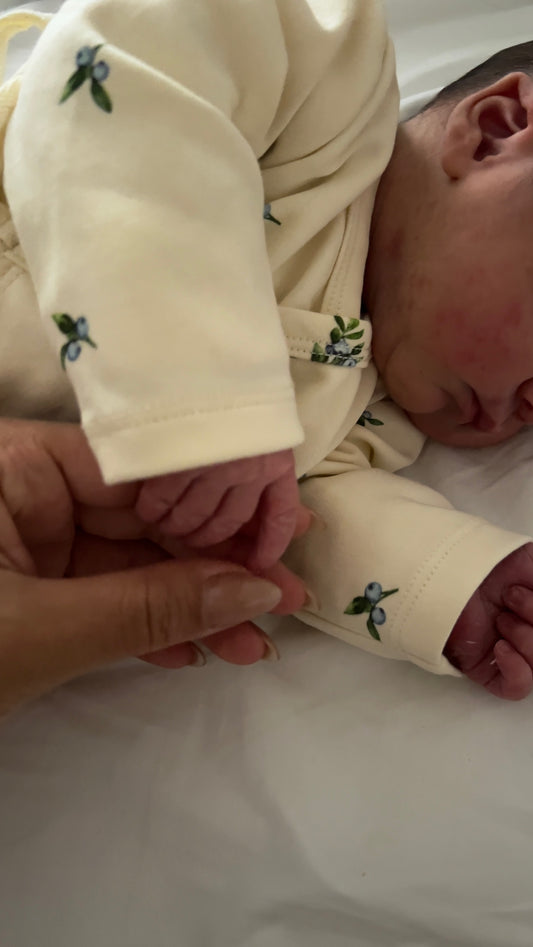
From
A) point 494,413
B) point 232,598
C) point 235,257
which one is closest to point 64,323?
point 235,257

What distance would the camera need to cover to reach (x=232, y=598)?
567 mm

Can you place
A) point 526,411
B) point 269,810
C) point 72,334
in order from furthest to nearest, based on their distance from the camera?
point 526,411, point 269,810, point 72,334

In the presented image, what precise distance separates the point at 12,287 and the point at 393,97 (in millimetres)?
438

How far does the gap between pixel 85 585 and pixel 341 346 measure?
0.36m

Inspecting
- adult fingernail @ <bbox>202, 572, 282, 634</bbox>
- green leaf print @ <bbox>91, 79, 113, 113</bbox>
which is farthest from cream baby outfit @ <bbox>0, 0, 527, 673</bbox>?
adult fingernail @ <bbox>202, 572, 282, 634</bbox>

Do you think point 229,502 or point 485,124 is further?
point 485,124

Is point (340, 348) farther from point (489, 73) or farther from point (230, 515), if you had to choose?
point (489, 73)

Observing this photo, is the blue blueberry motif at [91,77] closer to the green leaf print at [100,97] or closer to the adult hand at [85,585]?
the green leaf print at [100,97]

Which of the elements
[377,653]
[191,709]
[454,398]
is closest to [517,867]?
[377,653]

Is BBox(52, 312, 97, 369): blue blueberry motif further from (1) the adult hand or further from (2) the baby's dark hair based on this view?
(2) the baby's dark hair

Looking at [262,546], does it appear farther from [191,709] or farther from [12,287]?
[12,287]

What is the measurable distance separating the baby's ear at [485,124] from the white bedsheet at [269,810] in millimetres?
512

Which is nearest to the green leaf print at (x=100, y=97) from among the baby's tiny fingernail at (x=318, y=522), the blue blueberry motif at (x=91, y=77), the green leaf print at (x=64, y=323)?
the blue blueberry motif at (x=91, y=77)

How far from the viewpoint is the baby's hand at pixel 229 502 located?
55cm
